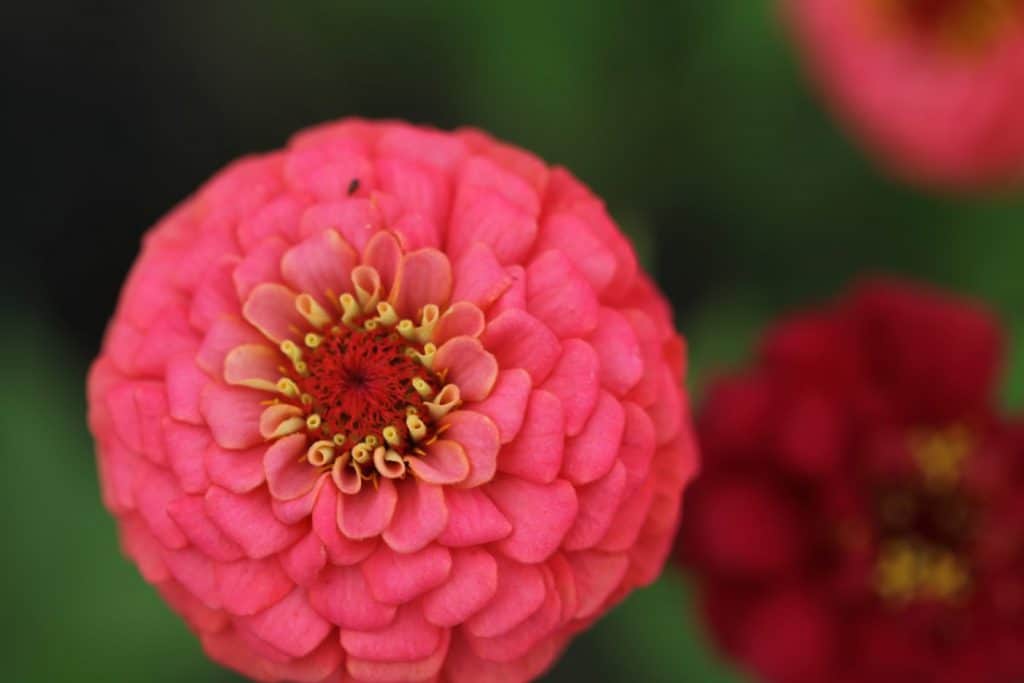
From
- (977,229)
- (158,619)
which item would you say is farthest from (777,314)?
(158,619)

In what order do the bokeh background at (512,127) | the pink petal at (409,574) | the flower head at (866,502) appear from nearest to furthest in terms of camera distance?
the pink petal at (409,574)
the flower head at (866,502)
the bokeh background at (512,127)

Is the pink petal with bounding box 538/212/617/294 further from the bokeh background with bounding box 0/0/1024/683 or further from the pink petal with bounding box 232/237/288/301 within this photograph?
the bokeh background with bounding box 0/0/1024/683

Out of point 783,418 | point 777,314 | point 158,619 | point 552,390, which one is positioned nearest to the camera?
point 552,390

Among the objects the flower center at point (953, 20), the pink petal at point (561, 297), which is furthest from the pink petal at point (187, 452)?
the flower center at point (953, 20)

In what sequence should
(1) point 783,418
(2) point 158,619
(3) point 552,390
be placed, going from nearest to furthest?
(3) point 552,390 → (1) point 783,418 → (2) point 158,619

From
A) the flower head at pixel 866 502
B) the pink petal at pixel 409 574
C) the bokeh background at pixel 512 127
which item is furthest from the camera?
the bokeh background at pixel 512 127

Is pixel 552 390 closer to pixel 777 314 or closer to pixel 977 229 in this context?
pixel 777 314

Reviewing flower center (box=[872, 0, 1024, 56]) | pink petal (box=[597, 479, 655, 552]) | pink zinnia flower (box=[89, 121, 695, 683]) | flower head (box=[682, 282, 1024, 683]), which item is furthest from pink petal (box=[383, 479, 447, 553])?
flower center (box=[872, 0, 1024, 56])

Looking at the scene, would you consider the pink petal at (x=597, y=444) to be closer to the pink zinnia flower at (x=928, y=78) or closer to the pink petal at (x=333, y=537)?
the pink petal at (x=333, y=537)
